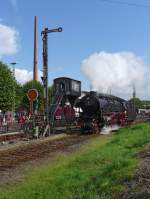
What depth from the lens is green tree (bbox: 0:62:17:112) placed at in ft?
158

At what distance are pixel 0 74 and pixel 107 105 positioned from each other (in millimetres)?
18552

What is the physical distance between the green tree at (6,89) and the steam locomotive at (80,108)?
12.9 metres

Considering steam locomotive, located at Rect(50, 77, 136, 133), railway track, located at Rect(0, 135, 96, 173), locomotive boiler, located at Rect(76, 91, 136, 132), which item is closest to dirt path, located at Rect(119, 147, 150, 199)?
railway track, located at Rect(0, 135, 96, 173)

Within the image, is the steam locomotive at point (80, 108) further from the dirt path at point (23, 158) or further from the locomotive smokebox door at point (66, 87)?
the dirt path at point (23, 158)

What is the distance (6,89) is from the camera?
1923 inches

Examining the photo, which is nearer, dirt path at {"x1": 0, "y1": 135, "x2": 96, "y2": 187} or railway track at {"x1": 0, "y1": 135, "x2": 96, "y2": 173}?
dirt path at {"x1": 0, "y1": 135, "x2": 96, "y2": 187}

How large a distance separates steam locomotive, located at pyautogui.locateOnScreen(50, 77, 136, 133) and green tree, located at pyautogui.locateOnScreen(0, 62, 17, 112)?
12914 millimetres

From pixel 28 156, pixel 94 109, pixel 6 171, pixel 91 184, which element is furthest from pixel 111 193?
pixel 94 109

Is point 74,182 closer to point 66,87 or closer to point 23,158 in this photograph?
point 23,158

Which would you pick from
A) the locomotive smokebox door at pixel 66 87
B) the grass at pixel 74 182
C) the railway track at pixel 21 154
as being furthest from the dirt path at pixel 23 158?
the locomotive smokebox door at pixel 66 87

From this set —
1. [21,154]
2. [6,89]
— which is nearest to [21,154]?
[21,154]

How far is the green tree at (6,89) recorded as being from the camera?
4825 centimetres

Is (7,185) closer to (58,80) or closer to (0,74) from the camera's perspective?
(58,80)

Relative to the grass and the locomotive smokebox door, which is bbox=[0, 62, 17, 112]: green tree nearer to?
the locomotive smokebox door
